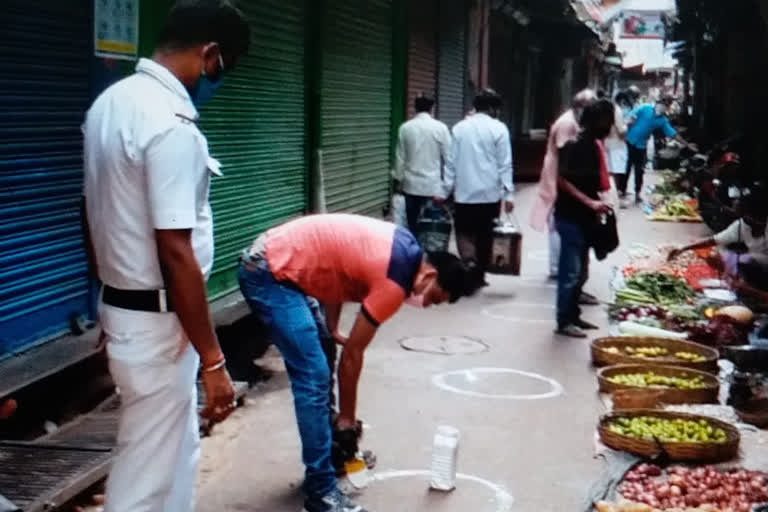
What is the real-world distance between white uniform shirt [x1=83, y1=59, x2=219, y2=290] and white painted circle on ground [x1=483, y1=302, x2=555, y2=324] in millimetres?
6570

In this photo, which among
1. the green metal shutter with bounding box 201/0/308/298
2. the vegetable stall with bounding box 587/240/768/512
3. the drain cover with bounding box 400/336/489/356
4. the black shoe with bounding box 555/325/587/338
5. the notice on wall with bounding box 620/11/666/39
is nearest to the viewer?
the vegetable stall with bounding box 587/240/768/512

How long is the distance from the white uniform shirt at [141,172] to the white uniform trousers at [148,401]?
0.45ft

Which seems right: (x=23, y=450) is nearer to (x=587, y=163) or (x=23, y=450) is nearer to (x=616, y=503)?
(x=616, y=503)

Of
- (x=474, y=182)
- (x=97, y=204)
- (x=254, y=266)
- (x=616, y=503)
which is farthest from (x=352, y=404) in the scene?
(x=474, y=182)

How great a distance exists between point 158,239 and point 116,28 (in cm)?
355

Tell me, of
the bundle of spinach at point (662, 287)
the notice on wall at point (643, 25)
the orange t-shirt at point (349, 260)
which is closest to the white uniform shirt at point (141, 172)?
the orange t-shirt at point (349, 260)

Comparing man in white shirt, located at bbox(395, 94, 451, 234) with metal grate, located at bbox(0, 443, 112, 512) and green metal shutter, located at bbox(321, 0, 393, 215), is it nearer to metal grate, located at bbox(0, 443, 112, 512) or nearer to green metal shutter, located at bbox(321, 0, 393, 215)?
green metal shutter, located at bbox(321, 0, 393, 215)

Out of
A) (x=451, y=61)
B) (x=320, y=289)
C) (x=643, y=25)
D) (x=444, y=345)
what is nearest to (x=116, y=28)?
(x=320, y=289)

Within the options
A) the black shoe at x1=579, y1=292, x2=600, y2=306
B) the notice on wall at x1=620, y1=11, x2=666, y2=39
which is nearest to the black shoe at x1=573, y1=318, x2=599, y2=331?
the black shoe at x1=579, y1=292, x2=600, y2=306

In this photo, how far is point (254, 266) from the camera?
466cm

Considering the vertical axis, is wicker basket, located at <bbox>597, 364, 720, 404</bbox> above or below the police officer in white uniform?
below

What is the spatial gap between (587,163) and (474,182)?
218cm

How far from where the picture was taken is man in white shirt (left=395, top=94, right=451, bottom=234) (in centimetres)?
1095

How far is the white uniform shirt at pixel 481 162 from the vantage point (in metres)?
10.5
